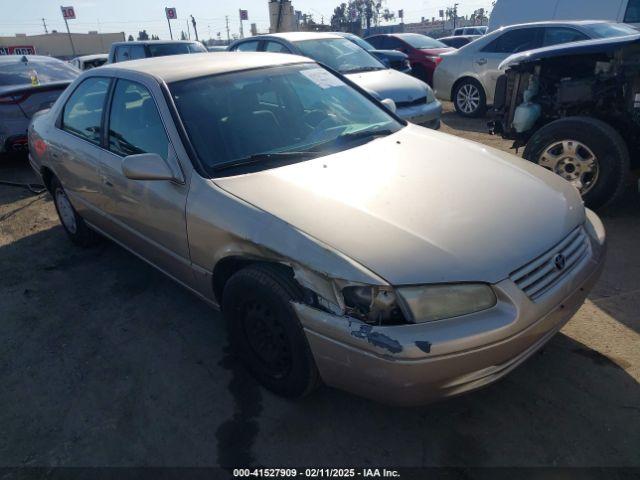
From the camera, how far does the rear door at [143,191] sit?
8.82ft

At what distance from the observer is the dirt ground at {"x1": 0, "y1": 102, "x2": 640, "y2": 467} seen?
2137 mm

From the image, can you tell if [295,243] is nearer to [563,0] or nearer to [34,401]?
[34,401]

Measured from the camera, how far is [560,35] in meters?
7.20

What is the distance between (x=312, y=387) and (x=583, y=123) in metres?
3.49

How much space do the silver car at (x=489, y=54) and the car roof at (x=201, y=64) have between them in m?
5.20

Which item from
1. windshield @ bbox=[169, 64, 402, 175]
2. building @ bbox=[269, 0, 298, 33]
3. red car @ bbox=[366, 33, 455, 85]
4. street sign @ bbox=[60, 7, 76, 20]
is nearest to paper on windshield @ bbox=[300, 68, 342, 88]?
windshield @ bbox=[169, 64, 402, 175]

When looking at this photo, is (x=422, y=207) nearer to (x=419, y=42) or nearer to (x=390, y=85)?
(x=390, y=85)

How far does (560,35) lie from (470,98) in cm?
183

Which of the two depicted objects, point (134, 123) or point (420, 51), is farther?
point (420, 51)

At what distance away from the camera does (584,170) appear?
166 inches

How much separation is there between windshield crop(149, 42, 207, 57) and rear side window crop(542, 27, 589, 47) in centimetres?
710

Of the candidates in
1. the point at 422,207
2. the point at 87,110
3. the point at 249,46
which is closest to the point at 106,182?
the point at 87,110

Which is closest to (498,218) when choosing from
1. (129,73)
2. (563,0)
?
(129,73)

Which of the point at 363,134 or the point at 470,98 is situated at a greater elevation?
the point at 363,134
